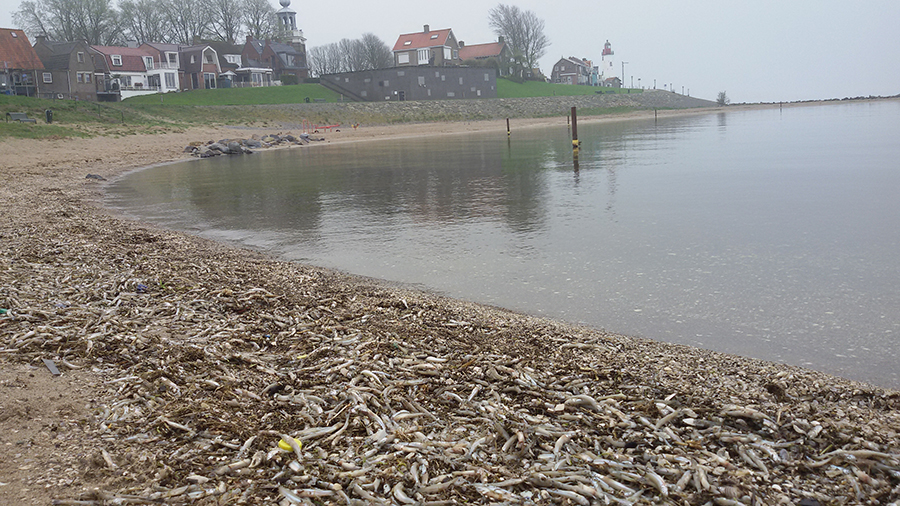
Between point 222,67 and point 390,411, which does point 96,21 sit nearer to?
point 222,67

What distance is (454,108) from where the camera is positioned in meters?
84.0

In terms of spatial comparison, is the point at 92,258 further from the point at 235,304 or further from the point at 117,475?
the point at 117,475

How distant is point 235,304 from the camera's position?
7391 millimetres

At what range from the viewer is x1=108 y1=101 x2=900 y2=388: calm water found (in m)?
7.21

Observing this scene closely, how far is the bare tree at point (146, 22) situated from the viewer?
99.0 meters

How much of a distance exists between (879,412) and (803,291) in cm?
370

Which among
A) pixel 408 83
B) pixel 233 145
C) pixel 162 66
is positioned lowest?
pixel 233 145

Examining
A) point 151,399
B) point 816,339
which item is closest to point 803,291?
point 816,339

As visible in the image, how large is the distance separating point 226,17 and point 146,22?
11.8 m

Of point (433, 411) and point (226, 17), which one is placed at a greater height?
point (226, 17)

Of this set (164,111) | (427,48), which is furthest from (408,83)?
(164,111)

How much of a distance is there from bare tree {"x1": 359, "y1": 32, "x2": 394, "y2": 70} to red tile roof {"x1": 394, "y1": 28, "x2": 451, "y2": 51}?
11.6 ft

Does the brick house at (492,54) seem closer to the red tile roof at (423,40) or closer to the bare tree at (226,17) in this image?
the red tile roof at (423,40)

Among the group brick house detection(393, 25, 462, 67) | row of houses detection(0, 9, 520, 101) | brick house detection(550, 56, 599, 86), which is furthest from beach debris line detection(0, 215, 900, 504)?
brick house detection(550, 56, 599, 86)
